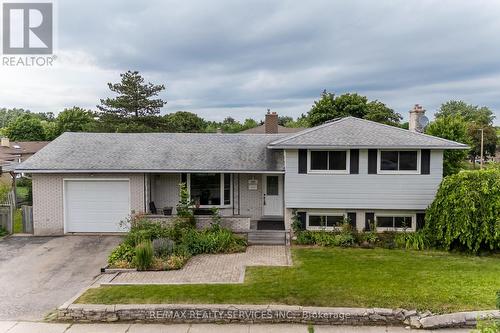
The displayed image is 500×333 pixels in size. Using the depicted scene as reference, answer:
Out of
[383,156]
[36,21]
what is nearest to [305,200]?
[383,156]

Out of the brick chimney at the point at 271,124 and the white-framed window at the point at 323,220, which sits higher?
the brick chimney at the point at 271,124

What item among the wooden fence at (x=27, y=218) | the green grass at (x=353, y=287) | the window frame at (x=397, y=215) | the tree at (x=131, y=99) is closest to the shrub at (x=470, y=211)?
the green grass at (x=353, y=287)

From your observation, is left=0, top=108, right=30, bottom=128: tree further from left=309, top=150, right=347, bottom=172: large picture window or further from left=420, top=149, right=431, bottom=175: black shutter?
left=420, top=149, right=431, bottom=175: black shutter

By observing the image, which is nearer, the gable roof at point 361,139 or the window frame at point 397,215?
the gable roof at point 361,139

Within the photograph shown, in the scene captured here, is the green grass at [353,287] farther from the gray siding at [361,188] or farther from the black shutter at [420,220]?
the gray siding at [361,188]

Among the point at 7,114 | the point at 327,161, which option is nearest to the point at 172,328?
A: the point at 327,161

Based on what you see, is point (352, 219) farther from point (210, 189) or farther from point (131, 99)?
point (131, 99)

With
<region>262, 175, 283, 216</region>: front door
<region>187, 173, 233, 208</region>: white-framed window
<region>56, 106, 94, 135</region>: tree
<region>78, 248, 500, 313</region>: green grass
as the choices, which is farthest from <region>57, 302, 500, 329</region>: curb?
<region>56, 106, 94, 135</region>: tree
